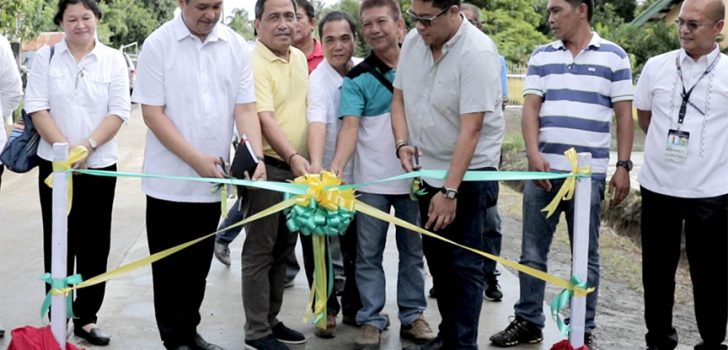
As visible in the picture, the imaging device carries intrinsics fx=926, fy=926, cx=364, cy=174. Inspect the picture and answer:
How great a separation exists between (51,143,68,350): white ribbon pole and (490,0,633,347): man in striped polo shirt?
247 cm

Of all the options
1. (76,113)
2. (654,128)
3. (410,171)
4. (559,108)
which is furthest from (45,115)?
(654,128)

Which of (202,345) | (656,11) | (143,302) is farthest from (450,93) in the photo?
(656,11)

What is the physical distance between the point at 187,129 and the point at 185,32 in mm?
471

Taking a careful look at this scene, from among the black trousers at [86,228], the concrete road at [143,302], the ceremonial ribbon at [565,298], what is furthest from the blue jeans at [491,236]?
the black trousers at [86,228]

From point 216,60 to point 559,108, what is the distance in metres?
1.87

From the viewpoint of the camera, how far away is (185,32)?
4.50 meters

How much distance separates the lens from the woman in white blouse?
16.5 ft

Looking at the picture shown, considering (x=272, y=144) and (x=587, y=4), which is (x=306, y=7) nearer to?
(x=272, y=144)

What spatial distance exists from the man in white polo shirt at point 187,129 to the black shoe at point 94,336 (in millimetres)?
605

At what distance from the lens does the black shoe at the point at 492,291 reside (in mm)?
6309

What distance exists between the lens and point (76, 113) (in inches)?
198

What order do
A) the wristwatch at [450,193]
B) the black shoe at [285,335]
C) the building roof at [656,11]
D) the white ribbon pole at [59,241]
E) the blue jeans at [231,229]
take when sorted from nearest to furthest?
the white ribbon pole at [59,241]
the wristwatch at [450,193]
the black shoe at [285,335]
the blue jeans at [231,229]
the building roof at [656,11]

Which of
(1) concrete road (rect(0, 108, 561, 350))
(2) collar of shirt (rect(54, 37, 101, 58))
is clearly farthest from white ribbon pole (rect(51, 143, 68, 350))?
(2) collar of shirt (rect(54, 37, 101, 58))

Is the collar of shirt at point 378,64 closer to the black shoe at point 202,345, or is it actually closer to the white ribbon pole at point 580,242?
the white ribbon pole at point 580,242
